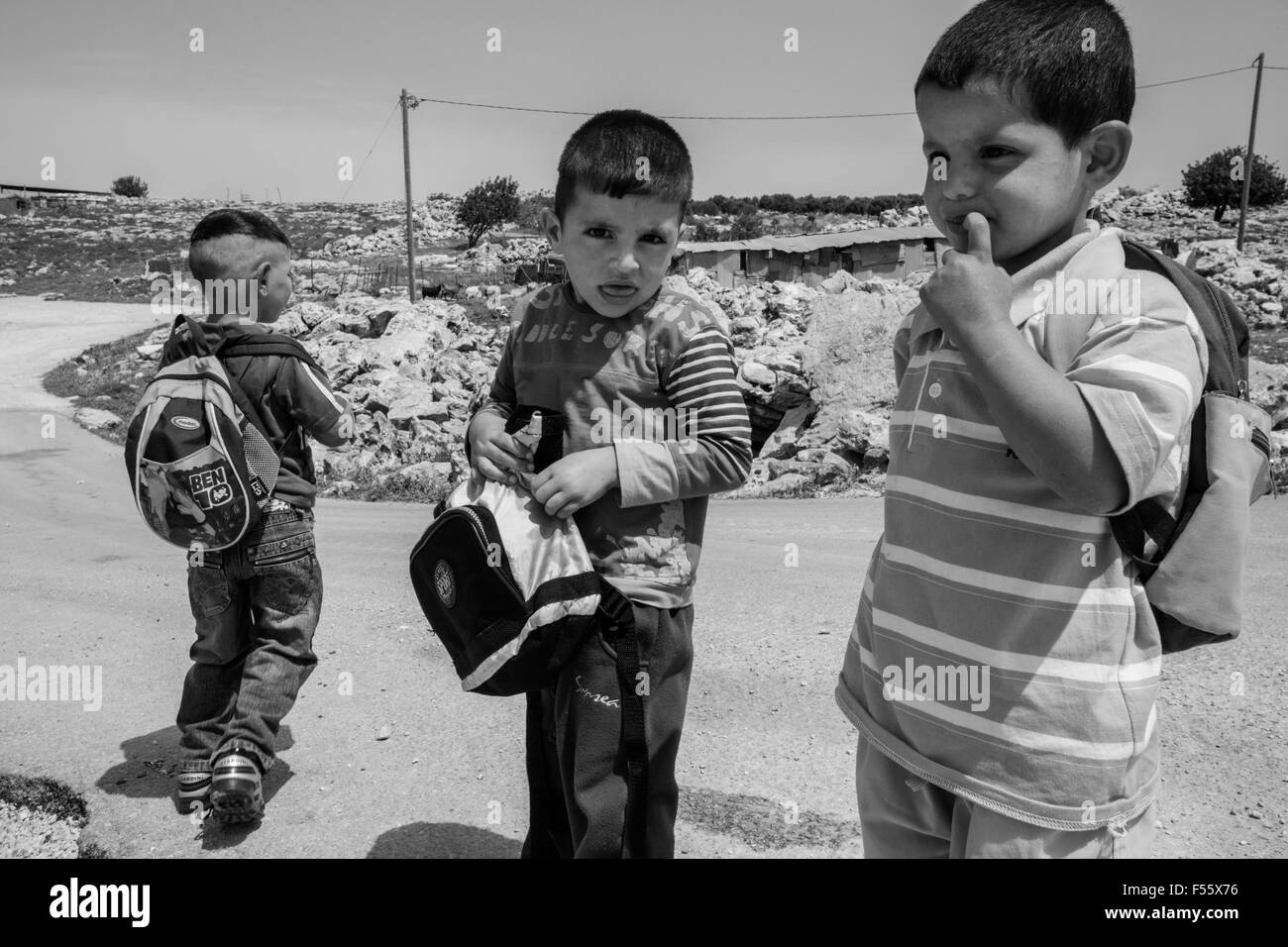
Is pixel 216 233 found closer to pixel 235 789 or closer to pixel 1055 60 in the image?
pixel 235 789

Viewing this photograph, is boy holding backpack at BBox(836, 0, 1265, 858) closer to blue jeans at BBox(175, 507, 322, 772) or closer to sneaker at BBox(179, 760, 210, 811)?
blue jeans at BBox(175, 507, 322, 772)

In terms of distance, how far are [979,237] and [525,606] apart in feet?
3.47

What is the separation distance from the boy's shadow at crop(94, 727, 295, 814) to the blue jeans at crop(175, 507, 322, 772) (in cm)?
17

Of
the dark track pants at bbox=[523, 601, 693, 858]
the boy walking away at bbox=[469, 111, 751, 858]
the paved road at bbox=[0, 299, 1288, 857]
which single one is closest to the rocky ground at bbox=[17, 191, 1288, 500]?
the paved road at bbox=[0, 299, 1288, 857]

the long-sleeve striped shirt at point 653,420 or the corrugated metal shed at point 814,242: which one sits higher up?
the corrugated metal shed at point 814,242

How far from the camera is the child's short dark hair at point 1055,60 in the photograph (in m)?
1.40

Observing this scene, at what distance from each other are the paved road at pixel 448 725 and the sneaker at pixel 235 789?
7cm

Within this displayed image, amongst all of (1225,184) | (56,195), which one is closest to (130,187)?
(56,195)

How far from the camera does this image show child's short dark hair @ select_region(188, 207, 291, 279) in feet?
9.47

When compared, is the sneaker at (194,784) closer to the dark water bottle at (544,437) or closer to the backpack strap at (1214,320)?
the dark water bottle at (544,437)

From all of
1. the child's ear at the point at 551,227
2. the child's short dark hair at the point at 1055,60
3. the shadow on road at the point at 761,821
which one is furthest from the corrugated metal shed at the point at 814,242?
the child's short dark hair at the point at 1055,60

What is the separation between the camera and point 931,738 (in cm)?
152
